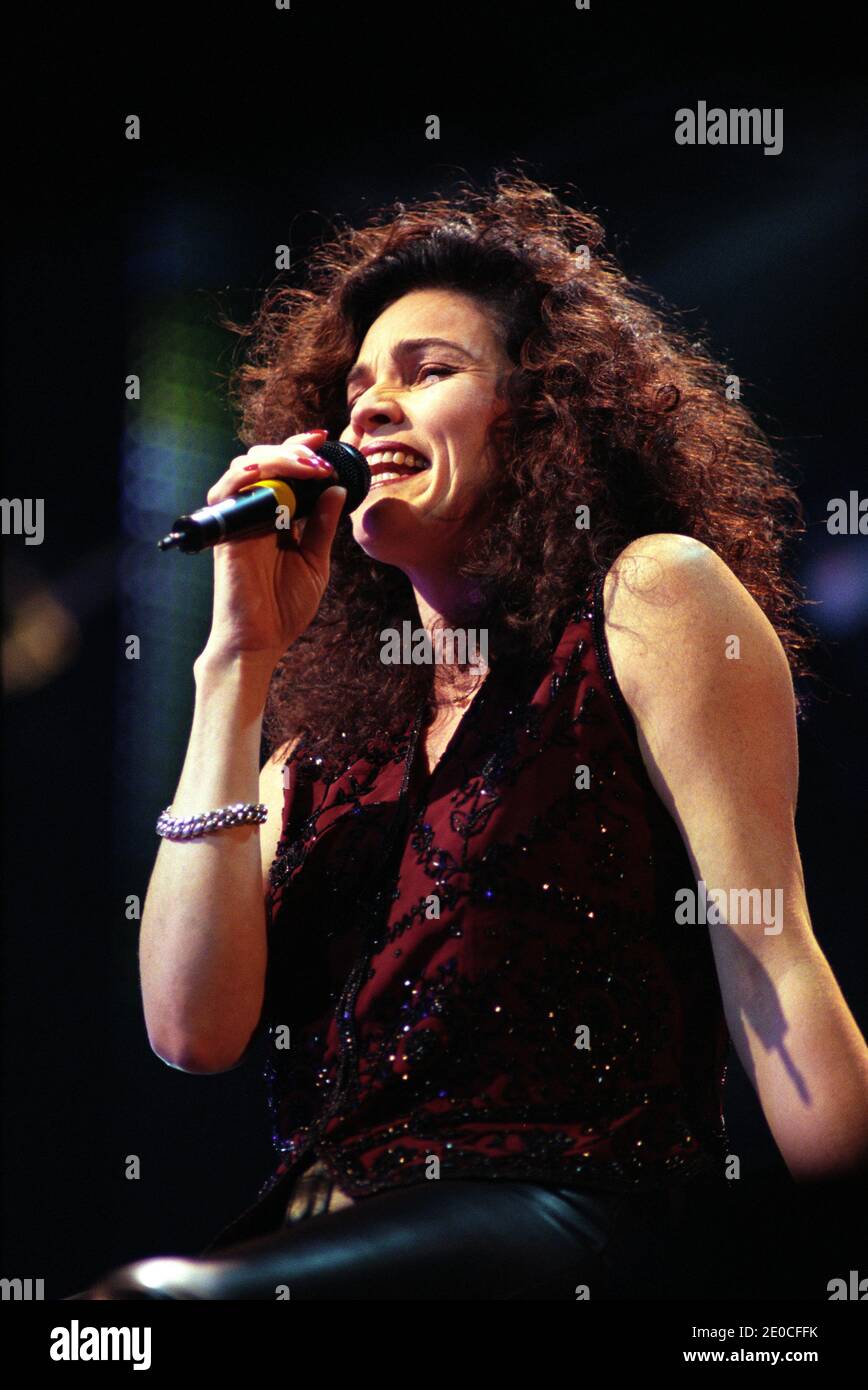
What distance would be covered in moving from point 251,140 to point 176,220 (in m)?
0.21

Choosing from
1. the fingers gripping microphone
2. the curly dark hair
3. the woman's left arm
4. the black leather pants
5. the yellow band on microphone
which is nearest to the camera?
the black leather pants

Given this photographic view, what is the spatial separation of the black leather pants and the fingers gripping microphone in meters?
0.62

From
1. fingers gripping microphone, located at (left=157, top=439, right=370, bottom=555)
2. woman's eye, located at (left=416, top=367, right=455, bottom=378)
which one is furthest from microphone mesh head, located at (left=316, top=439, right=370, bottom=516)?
woman's eye, located at (left=416, top=367, right=455, bottom=378)

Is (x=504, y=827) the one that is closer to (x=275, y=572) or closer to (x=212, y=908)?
(x=212, y=908)

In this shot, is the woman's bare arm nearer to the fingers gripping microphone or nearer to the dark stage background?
the fingers gripping microphone

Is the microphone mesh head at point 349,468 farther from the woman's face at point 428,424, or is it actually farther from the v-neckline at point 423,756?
the v-neckline at point 423,756

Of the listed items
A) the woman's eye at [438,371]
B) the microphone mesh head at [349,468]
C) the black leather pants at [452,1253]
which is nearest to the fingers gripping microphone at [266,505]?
the microphone mesh head at [349,468]

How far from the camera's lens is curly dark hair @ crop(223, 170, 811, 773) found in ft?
5.61

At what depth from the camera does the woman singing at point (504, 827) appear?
123cm

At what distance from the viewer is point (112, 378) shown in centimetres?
258

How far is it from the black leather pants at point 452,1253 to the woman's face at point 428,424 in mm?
832

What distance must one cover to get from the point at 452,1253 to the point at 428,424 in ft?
3.36

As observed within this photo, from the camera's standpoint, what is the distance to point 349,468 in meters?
1.65
